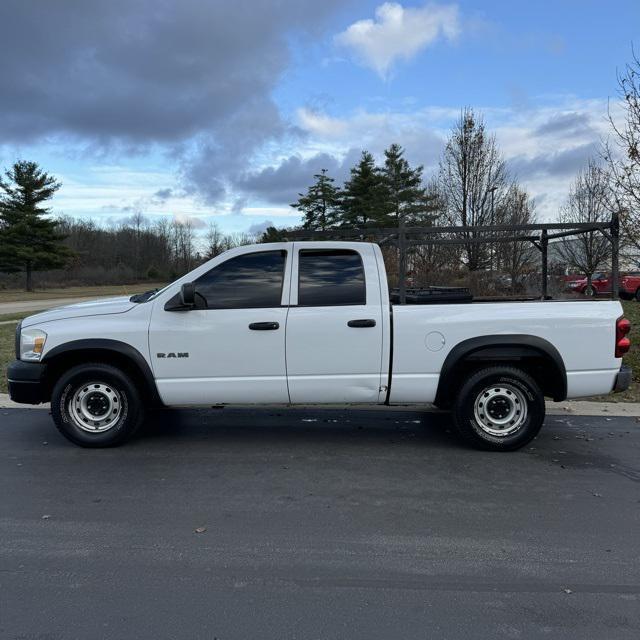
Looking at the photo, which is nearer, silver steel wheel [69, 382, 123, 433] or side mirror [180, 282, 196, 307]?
side mirror [180, 282, 196, 307]

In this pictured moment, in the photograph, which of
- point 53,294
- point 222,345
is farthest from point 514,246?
point 53,294

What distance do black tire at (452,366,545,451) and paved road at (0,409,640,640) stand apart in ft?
0.56

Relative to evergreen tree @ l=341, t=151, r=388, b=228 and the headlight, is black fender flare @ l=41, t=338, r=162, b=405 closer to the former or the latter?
the headlight

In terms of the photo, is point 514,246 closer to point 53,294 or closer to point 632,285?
point 632,285

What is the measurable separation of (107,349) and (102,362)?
27cm

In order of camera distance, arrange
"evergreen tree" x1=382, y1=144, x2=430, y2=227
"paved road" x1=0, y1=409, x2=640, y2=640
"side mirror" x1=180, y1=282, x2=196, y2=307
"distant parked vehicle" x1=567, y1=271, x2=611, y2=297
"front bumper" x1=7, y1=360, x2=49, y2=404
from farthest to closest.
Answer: "evergreen tree" x1=382, y1=144, x2=430, y2=227, "distant parked vehicle" x1=567, y1=271, x2=611, y2=297, "front bumper" x1=7, y1=360, x2=49, y2=404, "side mirror" x1=180, y1=282, x2=196, y2=307, "paved road" x1=0, y1=409, x2=640, y2=640

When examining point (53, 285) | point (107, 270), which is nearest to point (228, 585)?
point (53, 285)

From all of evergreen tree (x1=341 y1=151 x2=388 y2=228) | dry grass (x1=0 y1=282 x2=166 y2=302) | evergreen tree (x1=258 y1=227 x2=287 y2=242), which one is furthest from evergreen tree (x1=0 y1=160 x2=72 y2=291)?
evergreen tree (x1=258 y1=227 x2=287 y2=242)

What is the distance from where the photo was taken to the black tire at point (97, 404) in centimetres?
529

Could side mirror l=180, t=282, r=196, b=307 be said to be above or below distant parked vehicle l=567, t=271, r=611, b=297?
below

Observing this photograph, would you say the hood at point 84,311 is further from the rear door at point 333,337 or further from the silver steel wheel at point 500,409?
the silver steel wheel at point 500,409

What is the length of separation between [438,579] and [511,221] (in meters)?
18.8

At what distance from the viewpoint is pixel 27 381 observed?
527 centimetres

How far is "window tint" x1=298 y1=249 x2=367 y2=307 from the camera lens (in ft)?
17.4
